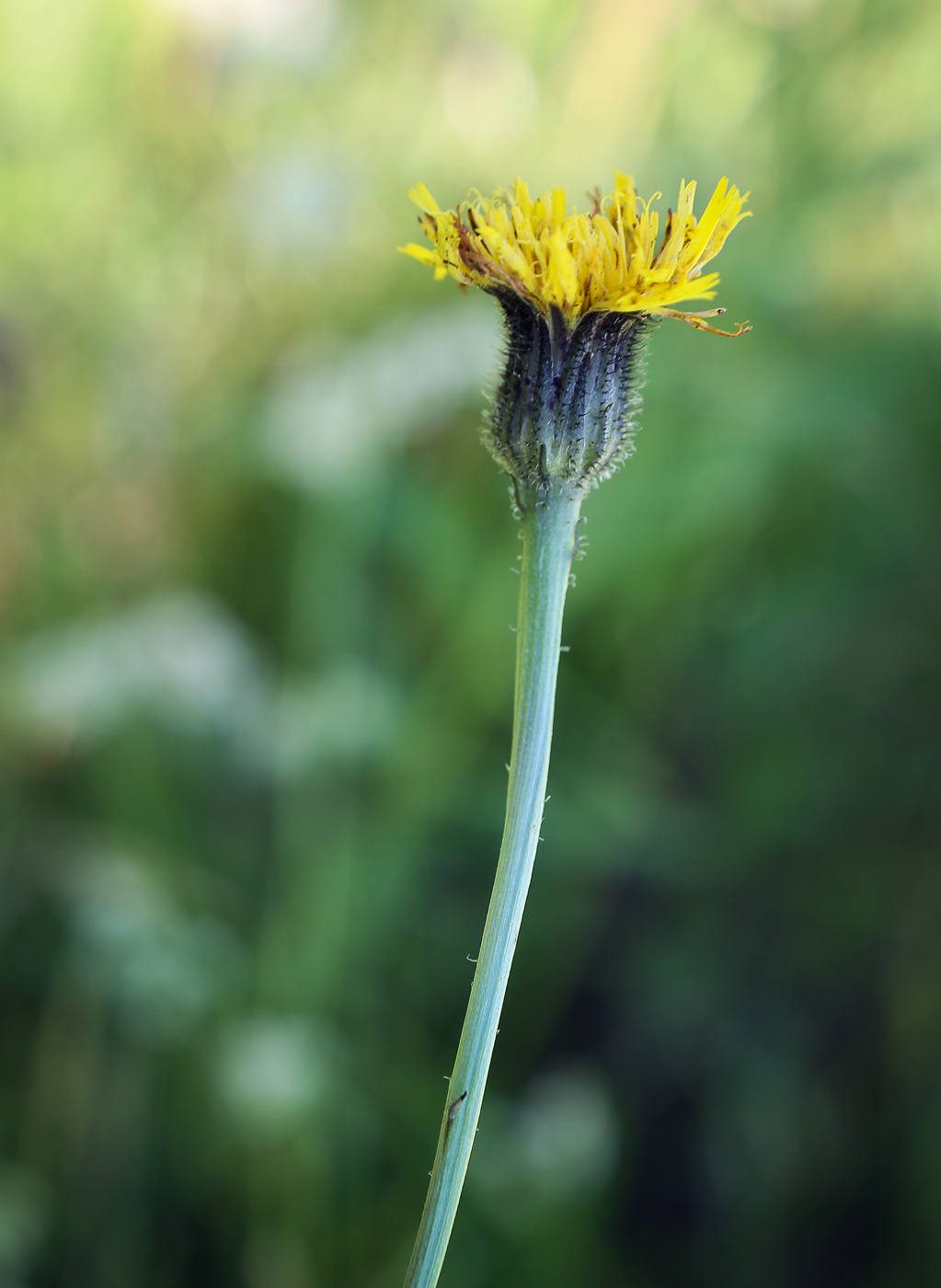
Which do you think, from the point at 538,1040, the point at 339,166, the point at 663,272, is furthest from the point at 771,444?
the point at 663,272

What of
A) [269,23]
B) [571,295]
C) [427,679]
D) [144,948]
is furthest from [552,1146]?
[269,23]

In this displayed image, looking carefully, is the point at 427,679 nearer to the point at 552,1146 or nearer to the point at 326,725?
the point at 326,725

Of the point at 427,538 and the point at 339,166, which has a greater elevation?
the point at 339,166

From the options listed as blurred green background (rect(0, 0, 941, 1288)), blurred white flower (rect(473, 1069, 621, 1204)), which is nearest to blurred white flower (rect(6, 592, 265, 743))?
blurred green background (rect(0, 0, 941, 1288))

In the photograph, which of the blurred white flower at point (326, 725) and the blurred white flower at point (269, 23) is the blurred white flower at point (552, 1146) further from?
the blurred white flower at point (269, 23)

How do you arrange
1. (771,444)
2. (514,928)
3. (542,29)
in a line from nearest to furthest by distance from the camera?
(514,928)
(771,444)
(542,29)

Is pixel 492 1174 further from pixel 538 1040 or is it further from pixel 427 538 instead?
pixel 427 538
